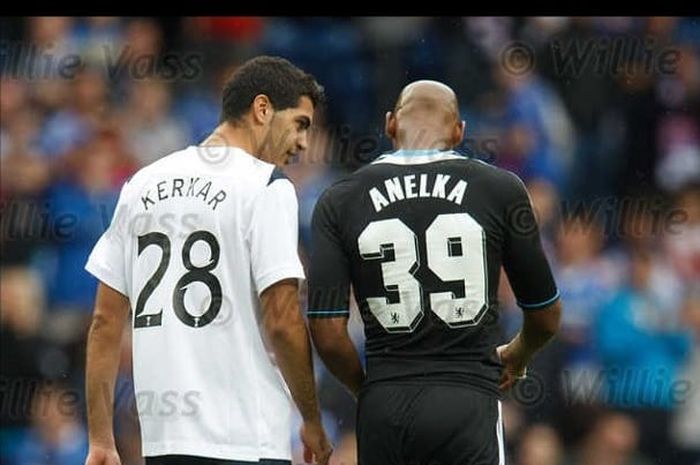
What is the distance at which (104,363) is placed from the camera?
547cm

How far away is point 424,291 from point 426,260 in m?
0.11

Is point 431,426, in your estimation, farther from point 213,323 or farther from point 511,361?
point 213,323

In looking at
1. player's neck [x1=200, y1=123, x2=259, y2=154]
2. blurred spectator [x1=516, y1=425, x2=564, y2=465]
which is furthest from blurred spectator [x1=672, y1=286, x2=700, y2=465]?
player's neck [x1=200, y1=123, x2=259, y2=154]

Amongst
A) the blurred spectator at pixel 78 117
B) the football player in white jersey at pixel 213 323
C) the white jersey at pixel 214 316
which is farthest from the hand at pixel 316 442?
the blurred spectator at pixel 78 117

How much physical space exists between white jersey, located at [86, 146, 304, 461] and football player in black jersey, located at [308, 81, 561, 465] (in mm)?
339

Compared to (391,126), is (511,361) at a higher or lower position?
lower

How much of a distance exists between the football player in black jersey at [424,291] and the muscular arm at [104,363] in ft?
2.30

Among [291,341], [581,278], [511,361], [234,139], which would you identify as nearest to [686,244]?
[581,278]

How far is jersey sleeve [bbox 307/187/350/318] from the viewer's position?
219 inches

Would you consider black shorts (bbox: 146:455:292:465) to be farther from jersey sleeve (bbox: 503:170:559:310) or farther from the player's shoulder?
the player's shoulder
